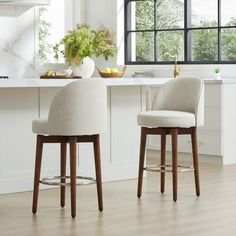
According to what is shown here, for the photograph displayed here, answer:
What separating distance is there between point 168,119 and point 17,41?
10.9 ft

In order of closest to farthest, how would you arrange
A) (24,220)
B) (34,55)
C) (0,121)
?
1. (24,220)
2. (0,121)
3. (34,55)

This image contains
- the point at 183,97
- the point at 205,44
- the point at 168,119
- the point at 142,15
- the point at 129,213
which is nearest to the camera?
the point at 129,213

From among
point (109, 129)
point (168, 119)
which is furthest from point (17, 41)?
point (168, 119)

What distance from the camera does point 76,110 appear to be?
471 cm

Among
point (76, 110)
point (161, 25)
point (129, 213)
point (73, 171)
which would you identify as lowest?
point (129, 213)

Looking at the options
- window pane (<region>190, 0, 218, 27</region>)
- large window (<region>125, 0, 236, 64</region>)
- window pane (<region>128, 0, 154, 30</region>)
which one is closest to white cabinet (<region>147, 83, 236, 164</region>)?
large window (<region>125, 0, 236, 64</region>)

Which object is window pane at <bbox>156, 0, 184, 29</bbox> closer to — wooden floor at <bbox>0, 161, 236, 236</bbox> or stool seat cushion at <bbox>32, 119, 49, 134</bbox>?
wooden floor at <bbox>0, 161, 236, 236</bbox>

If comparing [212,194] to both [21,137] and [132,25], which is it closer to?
[21,137]

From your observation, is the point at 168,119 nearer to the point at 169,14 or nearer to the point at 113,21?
the point at 169,14

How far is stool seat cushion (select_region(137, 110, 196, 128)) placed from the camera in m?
5.30

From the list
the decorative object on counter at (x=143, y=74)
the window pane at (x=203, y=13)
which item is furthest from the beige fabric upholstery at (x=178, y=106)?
the decorative object on counter at (x=143, y=74)

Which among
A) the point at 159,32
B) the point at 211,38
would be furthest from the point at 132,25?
the point at 211,38

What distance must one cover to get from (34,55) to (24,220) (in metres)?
3.91

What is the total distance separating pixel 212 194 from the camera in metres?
5.69
